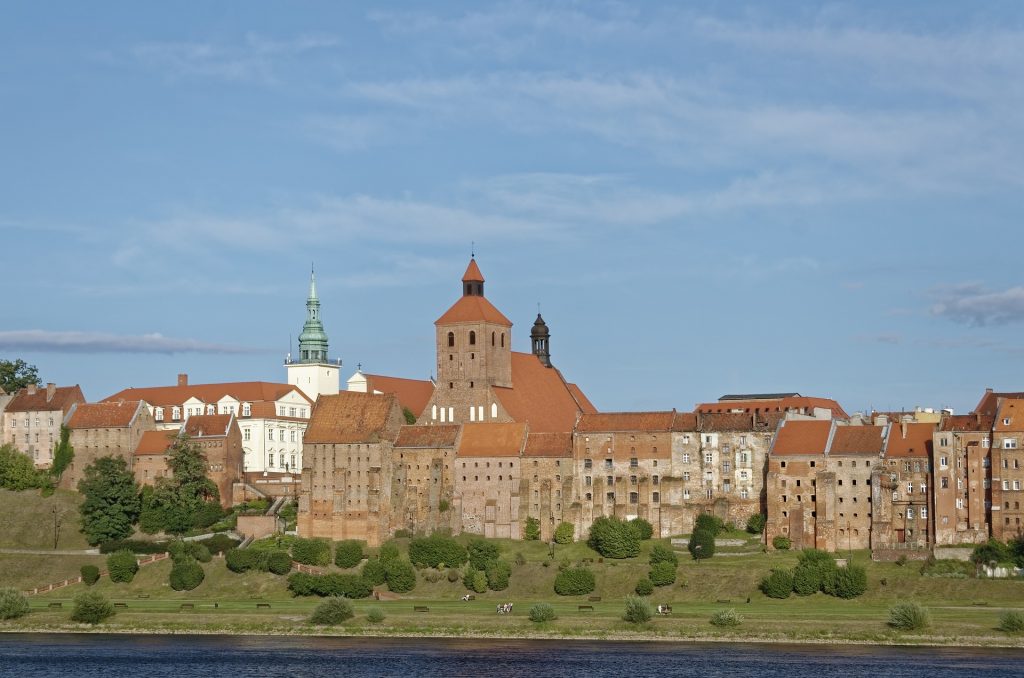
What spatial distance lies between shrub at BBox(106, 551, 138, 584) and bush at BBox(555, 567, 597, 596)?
1190 inches

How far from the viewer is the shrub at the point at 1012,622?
99.1 m

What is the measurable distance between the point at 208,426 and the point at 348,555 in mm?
25670

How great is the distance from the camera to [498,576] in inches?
4707

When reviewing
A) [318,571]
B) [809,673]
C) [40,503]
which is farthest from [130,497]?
[809,673]

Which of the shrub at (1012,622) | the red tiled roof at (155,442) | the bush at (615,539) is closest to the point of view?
the shrub at (1012,622)

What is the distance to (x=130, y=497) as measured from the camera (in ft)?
447

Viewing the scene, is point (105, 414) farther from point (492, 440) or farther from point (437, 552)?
point (437, 552)

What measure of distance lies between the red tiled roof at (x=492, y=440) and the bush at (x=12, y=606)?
A: 34.9 m

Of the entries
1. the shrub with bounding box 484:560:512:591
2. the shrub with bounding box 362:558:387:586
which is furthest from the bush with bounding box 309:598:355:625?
the shrub with bounding box 484:560:512:591

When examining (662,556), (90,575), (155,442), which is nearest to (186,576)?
(90,575)

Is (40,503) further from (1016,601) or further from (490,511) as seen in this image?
(1016,601)

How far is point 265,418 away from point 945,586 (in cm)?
6353

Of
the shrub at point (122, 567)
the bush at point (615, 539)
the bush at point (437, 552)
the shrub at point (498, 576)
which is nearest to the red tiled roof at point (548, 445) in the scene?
the bush at point (615, 539)

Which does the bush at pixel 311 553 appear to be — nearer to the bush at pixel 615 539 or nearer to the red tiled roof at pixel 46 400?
the bush at pixel 615 539
